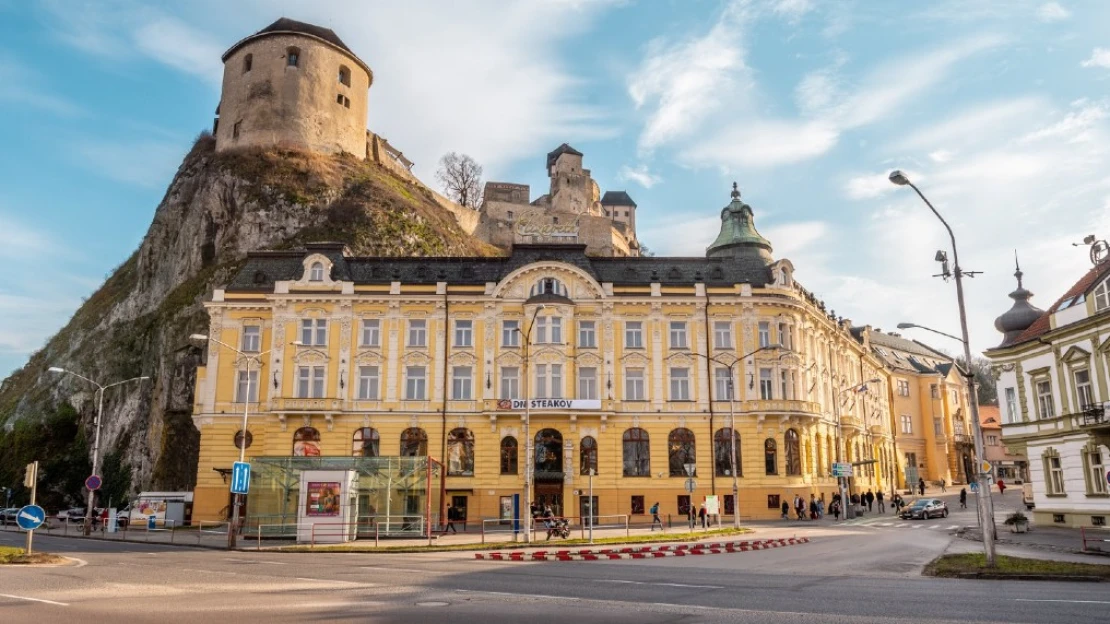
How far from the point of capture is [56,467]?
69.6 metres

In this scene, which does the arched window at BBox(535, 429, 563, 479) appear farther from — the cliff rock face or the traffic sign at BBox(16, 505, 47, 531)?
the traffic sign at BBox(16, 505, 47, 531)

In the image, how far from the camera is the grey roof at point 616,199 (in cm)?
16250

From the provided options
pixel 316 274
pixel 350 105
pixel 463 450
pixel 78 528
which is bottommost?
pixel 78 528

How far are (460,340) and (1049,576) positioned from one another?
35522mm

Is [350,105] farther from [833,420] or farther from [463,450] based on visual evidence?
[833,420]

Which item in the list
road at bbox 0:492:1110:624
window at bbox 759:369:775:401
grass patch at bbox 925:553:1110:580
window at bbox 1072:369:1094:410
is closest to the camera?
road at bbox 0:492:1110:624

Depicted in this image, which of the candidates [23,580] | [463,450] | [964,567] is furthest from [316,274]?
[964,567]

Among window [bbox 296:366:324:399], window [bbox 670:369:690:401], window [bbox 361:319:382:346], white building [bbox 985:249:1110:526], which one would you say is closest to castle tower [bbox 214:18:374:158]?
window [bbox 361:319:382:346]

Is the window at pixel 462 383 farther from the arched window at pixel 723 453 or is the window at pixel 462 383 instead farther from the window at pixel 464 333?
the arched window at pixel 723 453

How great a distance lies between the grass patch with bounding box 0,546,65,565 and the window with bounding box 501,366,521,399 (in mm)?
27236

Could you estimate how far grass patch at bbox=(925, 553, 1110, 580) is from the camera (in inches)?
746

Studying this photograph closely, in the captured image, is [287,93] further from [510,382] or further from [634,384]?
[634,384]

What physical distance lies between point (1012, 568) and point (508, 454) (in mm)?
31720

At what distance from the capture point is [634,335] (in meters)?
49.9
